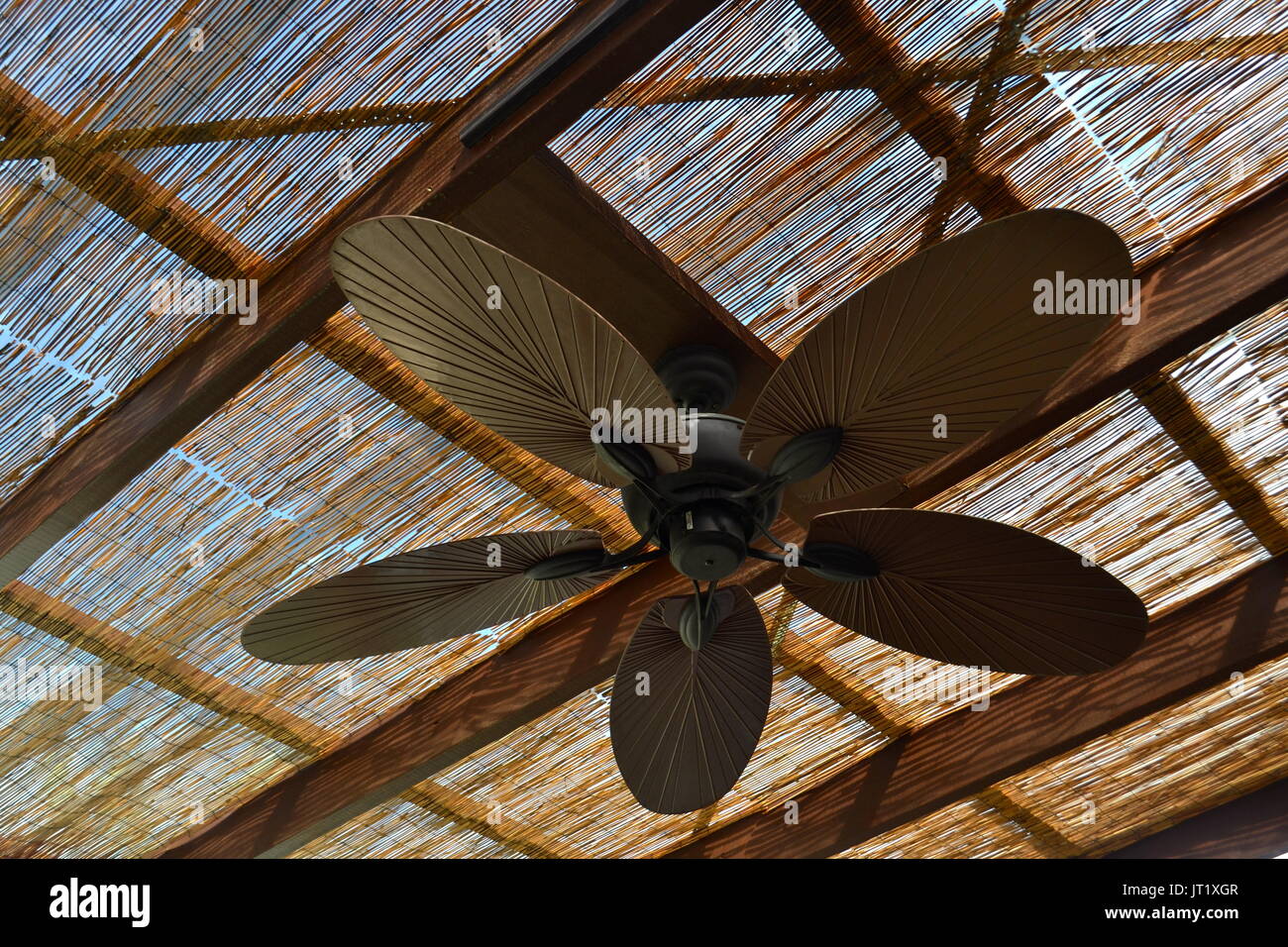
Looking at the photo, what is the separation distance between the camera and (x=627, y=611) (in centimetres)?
291

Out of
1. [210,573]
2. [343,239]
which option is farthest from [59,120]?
[210,573]

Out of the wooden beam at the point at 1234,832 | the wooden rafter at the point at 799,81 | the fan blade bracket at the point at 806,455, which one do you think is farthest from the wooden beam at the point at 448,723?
the wooden beam at the point at 1234,832

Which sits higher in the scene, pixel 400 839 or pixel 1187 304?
pixel 1187 304

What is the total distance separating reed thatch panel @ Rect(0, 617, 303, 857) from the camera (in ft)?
9.91

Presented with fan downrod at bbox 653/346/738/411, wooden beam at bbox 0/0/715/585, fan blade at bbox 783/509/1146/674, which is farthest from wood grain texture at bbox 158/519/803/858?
wooden beam at bbox 0/0/715/585

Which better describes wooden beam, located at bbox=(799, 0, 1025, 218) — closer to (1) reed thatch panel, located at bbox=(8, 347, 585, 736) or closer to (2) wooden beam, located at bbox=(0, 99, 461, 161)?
(2) wooden beam, located at bbox=(0, 99, 461, 161)

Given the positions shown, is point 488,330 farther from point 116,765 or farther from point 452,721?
point 116,765

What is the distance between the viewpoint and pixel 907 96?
217cm

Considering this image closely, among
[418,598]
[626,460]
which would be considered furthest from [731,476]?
[418,598]

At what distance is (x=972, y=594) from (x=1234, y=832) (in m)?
2.98

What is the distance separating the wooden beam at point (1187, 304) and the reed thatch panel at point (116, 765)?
2036mm

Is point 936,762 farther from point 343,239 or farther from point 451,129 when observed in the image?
point 343,239

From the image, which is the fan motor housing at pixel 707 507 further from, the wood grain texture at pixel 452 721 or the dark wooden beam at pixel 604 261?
the wood grain texture at pixel 452 721
